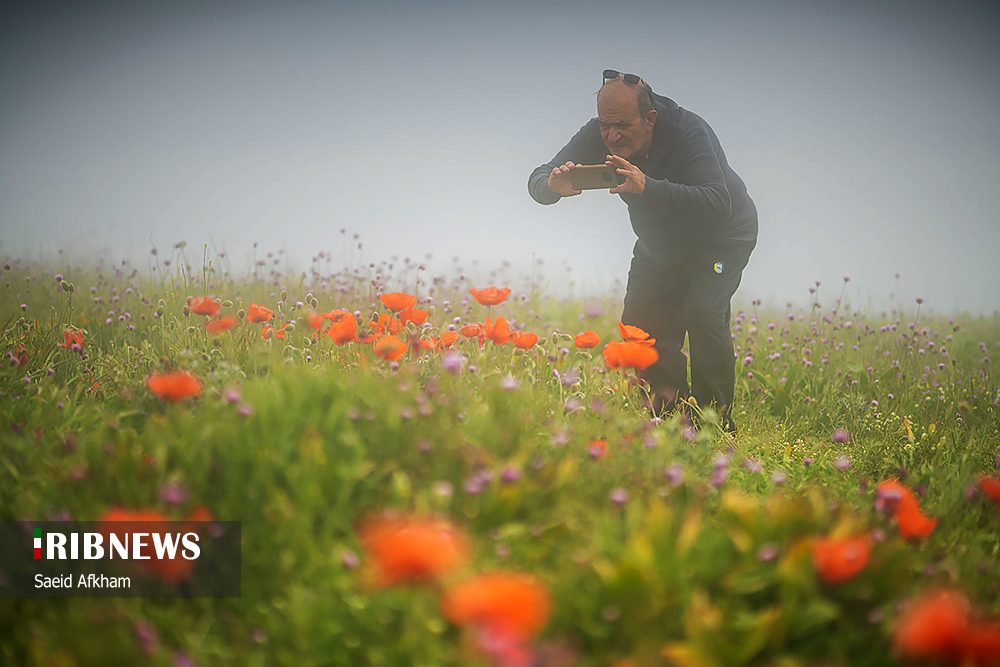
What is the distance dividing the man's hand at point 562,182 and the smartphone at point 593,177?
1.1 inches

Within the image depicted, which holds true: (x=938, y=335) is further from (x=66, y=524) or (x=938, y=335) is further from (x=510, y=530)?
(x=66, y=524)

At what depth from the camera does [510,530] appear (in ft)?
4.77

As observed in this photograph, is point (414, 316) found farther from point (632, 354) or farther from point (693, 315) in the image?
point (693, 315)

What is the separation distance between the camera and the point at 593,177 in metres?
3.52

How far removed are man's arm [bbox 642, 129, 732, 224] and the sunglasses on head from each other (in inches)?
19.2

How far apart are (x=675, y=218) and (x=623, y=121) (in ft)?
2.33

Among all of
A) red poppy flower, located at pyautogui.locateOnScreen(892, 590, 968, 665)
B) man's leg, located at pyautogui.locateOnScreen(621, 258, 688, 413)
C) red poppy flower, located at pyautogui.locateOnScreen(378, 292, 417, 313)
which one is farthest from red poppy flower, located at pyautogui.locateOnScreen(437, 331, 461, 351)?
red poppy flower, located at pyautogui.locateOnScreen(892, 590, 968, 665)

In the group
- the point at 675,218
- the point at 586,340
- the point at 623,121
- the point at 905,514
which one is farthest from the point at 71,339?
the point at 905,514

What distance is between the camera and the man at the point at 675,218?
3586mm

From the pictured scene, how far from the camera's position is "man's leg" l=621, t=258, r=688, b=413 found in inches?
166

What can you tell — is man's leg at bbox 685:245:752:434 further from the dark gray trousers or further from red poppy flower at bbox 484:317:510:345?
red poppy flower at bbox 484:317:510:345

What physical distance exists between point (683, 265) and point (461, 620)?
3.43m

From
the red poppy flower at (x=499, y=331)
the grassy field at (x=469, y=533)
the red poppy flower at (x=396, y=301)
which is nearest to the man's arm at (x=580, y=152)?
the red poppy flower at (x=499, y=331)

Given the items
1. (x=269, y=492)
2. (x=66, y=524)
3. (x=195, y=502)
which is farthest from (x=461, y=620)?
(x=66, y=524)
